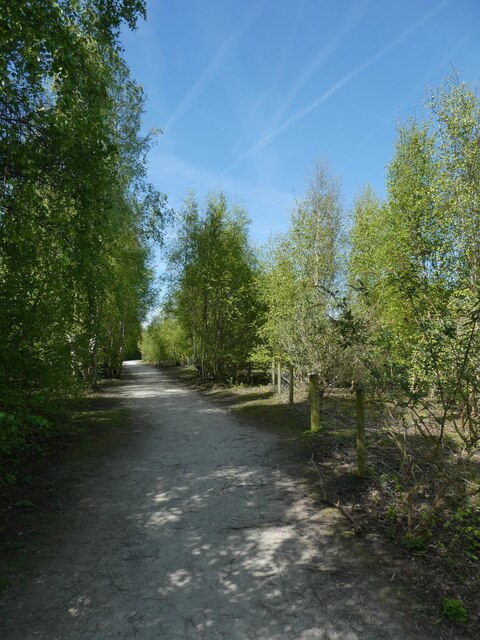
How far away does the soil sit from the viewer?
3.23 metres

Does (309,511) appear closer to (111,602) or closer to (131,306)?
(111,602)

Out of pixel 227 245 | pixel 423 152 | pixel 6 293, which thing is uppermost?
pixel 423 152

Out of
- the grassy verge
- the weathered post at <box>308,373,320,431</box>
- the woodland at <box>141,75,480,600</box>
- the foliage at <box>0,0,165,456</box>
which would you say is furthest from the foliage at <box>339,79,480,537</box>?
the foliage at <box>0,0,165,456</box>

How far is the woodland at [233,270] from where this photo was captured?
473 cm

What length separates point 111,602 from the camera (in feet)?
11.6

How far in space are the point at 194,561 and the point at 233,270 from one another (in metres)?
18.9

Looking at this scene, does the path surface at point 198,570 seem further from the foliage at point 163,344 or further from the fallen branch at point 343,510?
the foliage at point 163,344

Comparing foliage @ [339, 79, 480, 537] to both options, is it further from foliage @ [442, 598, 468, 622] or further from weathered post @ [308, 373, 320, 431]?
weathered post @ [308, 373, 320, 431]

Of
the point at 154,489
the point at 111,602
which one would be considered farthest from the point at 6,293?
the point at 111,602

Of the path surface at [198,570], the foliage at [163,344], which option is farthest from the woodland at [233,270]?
the foliage at [163,344]

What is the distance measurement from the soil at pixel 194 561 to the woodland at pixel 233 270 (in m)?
0.82

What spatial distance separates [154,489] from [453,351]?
16.1ft

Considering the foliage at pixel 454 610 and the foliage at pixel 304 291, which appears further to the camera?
the foliage at pixel 304 291

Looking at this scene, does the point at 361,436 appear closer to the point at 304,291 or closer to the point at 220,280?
the point at 304,291
